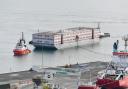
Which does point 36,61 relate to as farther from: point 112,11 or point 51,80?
point 112,11

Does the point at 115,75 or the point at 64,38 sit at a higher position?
the point at 64,38

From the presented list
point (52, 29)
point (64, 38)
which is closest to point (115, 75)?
point (64, 38)

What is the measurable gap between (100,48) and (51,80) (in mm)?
25797

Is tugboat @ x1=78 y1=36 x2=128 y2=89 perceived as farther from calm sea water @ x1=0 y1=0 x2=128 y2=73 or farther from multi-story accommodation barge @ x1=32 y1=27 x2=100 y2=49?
multi-story accommodation barge @ x1=32 y1=27 x2=100 y2=49

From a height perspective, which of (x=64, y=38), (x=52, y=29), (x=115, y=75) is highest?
(x=52, y=29)

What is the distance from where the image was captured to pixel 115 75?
27.8 metres

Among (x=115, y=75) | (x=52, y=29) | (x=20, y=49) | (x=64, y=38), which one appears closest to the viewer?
(x=115, y=75)

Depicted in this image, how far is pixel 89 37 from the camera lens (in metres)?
59.0

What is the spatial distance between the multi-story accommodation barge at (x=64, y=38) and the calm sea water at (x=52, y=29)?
978 mm

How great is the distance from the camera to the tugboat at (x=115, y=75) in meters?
26.8

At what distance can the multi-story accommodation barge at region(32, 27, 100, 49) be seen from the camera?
54234 mm

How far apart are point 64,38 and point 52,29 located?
22.1 ft

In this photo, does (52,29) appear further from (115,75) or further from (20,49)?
(115,75)

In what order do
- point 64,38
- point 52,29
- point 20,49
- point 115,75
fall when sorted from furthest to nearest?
point 52,29, point 64,38, point 20,49, point 115,75
